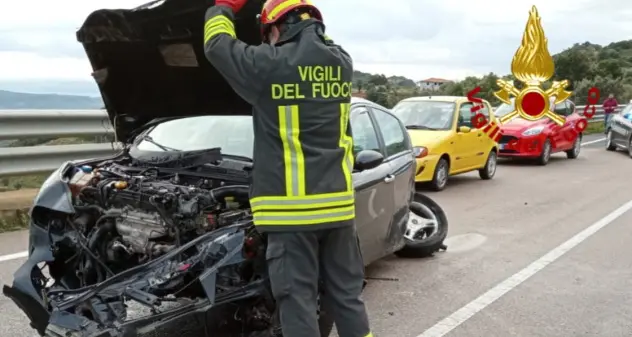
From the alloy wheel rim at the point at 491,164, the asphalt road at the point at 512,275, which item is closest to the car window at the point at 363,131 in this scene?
the asphalt road at the point at 512,275

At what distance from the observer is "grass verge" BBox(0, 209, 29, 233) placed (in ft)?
23.9

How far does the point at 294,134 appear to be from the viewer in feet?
10.2

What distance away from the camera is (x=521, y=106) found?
12.8m

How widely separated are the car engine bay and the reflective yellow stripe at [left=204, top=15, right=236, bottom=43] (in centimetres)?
108

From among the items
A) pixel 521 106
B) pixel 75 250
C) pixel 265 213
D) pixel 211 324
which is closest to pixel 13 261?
pixel 75 250

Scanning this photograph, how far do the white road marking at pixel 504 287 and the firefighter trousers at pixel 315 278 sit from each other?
129 centimetres

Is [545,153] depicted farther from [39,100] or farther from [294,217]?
[294,217]

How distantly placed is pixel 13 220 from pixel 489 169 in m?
8.63

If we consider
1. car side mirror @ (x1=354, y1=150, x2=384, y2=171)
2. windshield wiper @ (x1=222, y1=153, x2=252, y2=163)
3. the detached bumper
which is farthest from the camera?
the detached bumper

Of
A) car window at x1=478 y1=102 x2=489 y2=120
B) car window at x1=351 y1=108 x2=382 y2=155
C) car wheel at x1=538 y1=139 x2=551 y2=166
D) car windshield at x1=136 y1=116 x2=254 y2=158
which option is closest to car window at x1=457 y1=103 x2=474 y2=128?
car window at x1=478 y1=102 x2=489 y2=120

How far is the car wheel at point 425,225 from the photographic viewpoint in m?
6.49

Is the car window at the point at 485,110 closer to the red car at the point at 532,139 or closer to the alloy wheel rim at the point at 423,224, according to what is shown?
the red car at the point at 532,139

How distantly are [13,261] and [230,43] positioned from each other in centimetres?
398

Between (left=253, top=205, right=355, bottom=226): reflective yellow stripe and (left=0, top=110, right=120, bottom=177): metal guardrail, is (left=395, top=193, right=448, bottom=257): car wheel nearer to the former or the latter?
(left=0, top=110, right=120, bottom=177): metal guardrail
